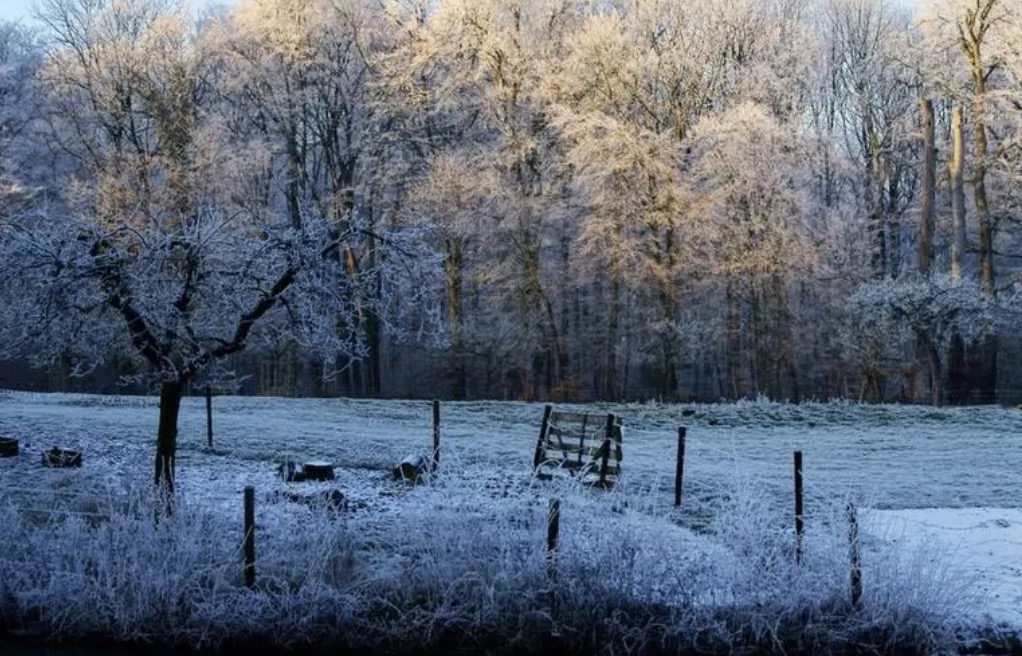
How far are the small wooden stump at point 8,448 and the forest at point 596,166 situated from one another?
41.5 ft

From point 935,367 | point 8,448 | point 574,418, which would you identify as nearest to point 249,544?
point 574,418

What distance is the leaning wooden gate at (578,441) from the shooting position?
1457 centimetres

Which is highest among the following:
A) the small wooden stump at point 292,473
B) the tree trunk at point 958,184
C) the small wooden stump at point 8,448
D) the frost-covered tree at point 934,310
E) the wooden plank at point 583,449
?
the tree trunk at point 958,184

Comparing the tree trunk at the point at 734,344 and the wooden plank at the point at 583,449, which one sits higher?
the tree trunk at the point at 734,344

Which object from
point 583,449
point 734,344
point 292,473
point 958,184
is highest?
point 958,184

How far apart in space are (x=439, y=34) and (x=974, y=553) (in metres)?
26.0

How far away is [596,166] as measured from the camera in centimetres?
3122

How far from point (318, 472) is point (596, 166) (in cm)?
1880

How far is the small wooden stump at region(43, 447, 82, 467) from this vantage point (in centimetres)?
1527

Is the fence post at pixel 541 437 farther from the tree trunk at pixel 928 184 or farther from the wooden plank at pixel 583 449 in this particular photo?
the tree trunk at pixel 928 184

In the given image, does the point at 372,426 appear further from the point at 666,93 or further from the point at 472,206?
the point at 666,93

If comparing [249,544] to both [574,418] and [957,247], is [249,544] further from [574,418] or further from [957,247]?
[957,247]

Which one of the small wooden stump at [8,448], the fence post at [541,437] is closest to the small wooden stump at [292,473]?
the fence post at [541,437]

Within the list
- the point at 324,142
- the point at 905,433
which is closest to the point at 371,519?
the point at 905,433
